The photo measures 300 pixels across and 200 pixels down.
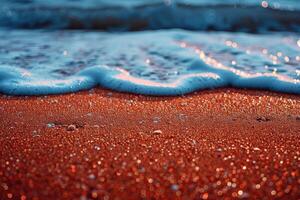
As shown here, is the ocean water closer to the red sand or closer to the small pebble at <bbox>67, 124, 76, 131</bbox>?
the red sand

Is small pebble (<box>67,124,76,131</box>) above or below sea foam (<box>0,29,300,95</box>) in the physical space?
below

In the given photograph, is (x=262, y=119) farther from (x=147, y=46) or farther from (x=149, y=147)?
(x=147, y=46)

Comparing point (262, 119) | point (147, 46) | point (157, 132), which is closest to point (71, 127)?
point (157, 132)

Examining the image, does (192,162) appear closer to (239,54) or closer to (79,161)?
(79,161)

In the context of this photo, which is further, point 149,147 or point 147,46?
point 147,46

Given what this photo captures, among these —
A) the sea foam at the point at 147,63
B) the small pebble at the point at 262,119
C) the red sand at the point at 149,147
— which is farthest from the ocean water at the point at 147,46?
the small pebble at the point at 262,119

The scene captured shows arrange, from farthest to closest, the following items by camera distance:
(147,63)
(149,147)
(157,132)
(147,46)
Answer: (147,46) → (147,63) → (157,132) → (149,147)

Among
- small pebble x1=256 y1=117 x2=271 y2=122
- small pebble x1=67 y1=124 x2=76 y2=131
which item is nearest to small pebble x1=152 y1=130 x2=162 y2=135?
small pebble x1=67 y1=124 x2=76 y2=131
